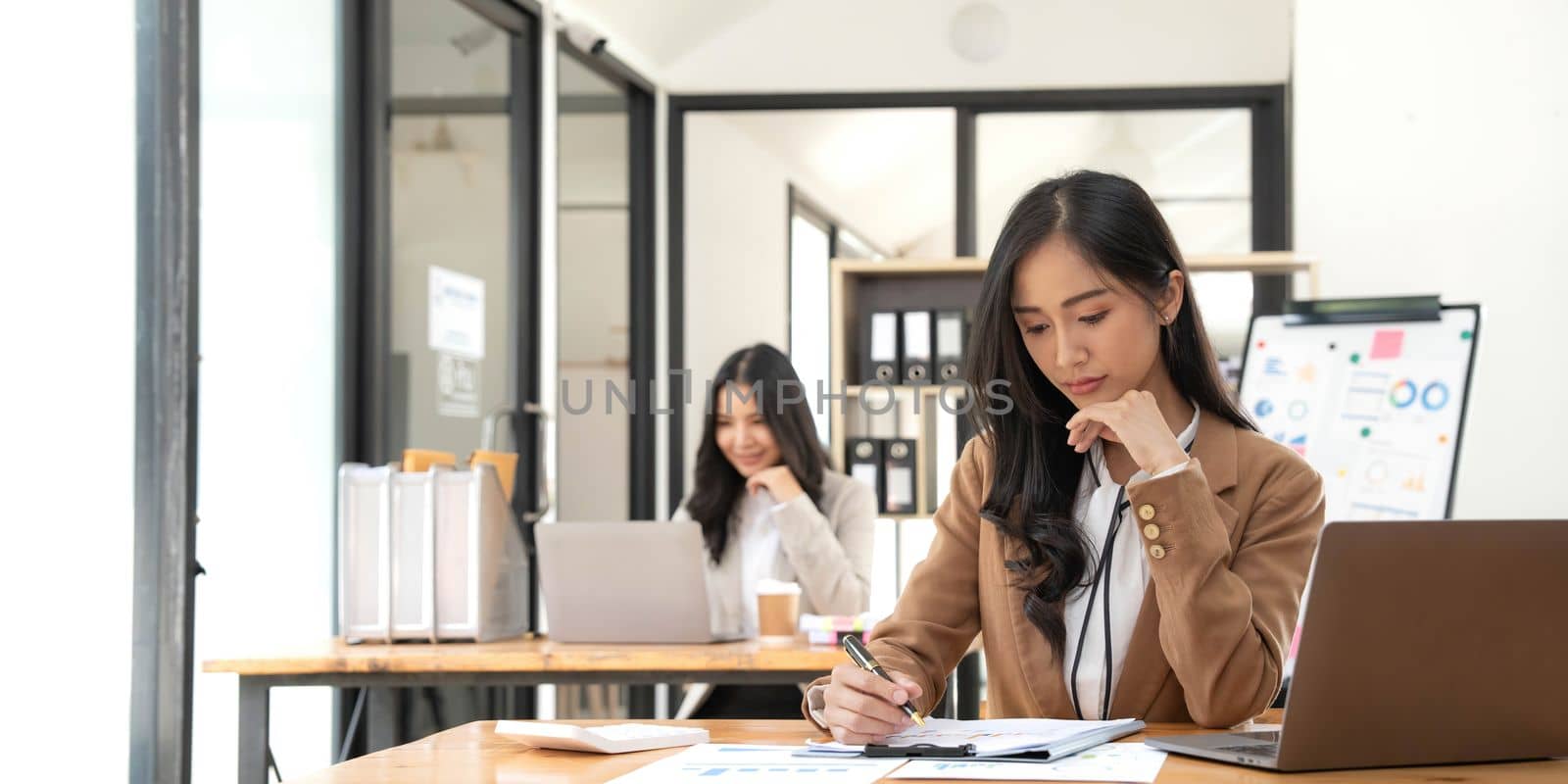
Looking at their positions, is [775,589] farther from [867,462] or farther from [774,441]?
[867,462]

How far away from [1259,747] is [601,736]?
0.58m

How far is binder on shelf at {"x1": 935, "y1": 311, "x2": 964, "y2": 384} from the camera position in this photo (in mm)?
5121

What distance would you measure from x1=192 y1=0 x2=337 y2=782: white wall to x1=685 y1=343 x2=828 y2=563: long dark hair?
911mm

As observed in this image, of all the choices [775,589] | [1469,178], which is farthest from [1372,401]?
[775,589]

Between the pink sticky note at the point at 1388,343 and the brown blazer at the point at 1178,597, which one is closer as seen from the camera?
the brown blazer at the point at 1178,597

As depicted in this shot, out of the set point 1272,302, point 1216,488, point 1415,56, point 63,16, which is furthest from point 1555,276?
point 63,16

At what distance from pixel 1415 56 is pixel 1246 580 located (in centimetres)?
330

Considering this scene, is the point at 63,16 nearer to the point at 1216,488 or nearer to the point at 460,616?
the point at 460,616

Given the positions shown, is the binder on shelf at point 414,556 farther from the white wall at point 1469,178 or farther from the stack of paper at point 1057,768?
the white wall at point 1469,178

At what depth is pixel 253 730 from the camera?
2.86 m

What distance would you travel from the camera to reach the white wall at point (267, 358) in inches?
129

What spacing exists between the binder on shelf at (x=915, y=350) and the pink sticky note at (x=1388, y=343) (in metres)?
1.54

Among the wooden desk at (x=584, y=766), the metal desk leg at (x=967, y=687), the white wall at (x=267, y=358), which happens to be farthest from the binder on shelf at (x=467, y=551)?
the wooden desk at (x=584, y=766)

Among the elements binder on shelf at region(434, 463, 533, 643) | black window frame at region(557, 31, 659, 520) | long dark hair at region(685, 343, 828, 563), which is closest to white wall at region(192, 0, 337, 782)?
binder on shelf at region(434, 463, 533, 643)
